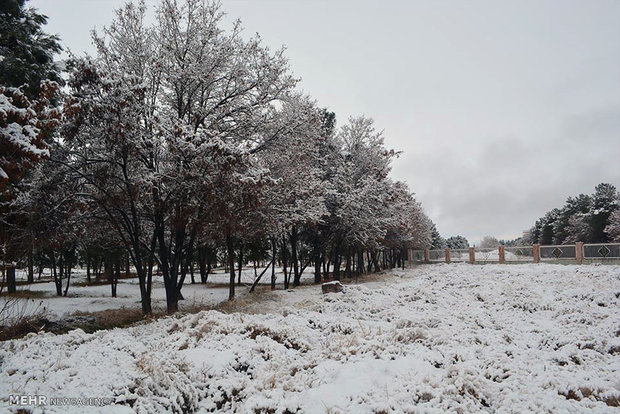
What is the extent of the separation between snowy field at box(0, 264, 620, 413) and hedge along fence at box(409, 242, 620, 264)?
1748 centimetres

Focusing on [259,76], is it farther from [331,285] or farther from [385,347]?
[385,347]

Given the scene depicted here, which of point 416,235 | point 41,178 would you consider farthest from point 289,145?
point 416,235

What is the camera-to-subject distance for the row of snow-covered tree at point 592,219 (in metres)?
47.2

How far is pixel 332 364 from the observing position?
635cm

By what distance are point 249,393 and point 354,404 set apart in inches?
63.3

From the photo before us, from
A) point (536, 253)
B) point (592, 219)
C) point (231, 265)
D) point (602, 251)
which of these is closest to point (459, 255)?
point (536, 253)

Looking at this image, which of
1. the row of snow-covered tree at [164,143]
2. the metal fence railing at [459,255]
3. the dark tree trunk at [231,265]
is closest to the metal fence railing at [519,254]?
the metal fence railing at [459,255]

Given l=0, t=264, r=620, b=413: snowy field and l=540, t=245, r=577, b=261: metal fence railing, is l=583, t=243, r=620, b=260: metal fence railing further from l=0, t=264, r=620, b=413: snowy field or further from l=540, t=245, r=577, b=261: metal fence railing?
l=0, t=264, r=620, b=413: snowy field

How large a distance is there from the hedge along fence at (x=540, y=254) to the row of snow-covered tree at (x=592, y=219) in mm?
20288

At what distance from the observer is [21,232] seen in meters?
11.5

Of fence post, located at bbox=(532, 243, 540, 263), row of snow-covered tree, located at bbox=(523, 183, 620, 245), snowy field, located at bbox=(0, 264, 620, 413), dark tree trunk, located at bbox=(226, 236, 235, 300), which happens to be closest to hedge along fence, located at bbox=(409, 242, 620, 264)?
fence post, located at bbox=(532, 243, 540, 263)

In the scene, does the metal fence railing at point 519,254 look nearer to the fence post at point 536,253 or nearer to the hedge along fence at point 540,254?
the hedge along fence at point 540,254

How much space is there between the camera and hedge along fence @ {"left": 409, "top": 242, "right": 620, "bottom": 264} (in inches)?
958

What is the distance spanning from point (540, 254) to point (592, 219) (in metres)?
33.1
